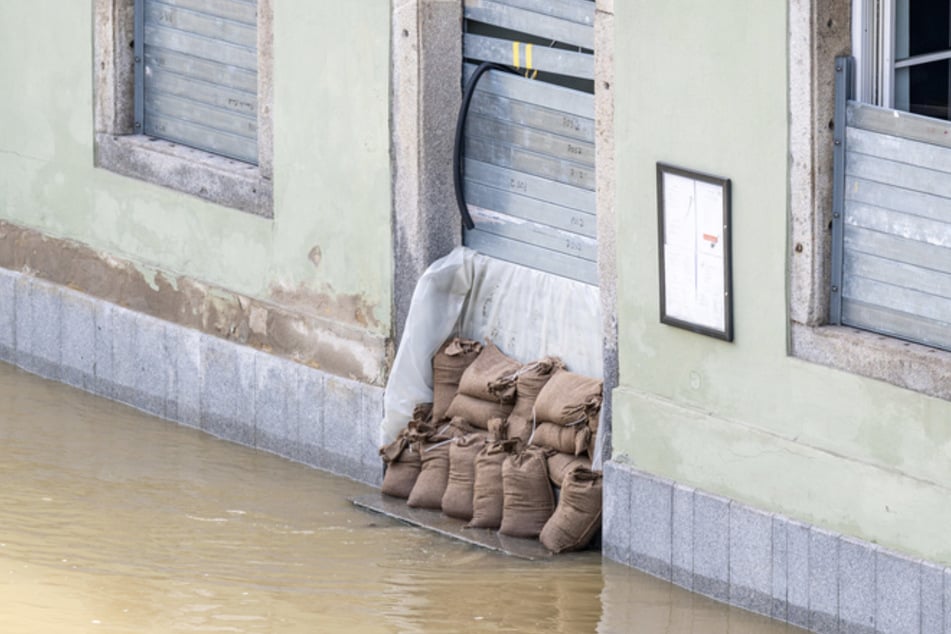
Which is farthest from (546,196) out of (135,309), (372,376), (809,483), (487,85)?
(135,309)

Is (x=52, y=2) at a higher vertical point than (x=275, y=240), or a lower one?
higher

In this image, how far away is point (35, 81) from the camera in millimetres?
13672

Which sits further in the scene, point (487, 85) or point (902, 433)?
point (487, 85)

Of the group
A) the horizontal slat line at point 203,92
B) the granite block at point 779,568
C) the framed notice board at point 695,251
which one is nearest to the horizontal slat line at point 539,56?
the framed notice board at point 695,251

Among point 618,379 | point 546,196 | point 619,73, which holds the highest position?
point 619,73


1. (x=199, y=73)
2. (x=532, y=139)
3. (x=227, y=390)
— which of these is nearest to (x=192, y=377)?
(x=227, y=390)

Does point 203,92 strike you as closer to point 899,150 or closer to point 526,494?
point 526,494

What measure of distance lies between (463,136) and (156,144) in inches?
99.0

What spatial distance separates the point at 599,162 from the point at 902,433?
83.6 inches

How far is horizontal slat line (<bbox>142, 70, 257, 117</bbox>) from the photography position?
1241 cm

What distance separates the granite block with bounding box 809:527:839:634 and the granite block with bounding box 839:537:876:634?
31mm

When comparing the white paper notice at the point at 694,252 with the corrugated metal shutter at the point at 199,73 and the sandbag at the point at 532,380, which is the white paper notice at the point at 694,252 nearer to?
the sandbag at the point at 532,380

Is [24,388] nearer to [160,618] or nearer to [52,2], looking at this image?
[52,2]

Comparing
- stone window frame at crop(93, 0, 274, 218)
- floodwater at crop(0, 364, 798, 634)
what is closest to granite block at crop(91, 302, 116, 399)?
stone window frame at crop(93, 0, 274, 218)
